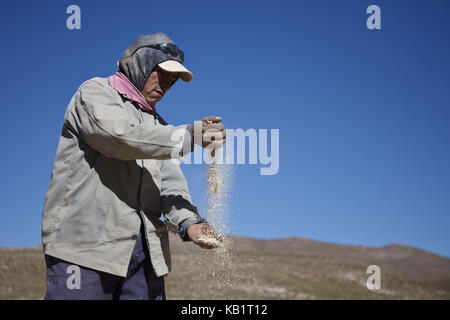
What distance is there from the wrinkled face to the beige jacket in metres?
0.17

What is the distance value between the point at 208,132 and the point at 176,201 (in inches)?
26.5

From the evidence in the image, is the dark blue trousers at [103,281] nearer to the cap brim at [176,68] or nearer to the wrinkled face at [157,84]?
the wrinkled face at [157,84]

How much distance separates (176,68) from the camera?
2855 millimetres

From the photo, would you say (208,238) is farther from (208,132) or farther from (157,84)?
(157,84)

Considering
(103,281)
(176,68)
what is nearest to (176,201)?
(103,281)

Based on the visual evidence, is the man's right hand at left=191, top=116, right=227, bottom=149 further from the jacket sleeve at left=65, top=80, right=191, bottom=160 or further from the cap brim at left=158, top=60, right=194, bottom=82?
the cap brim at left=158, top=60, right=194, bottom=82

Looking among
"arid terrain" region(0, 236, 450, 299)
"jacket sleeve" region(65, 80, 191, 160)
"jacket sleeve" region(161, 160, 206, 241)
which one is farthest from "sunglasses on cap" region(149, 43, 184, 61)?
"arid terrain" region(0, 236, 450, 299)

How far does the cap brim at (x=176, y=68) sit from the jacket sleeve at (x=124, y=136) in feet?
1.42

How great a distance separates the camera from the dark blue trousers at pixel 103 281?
251cm

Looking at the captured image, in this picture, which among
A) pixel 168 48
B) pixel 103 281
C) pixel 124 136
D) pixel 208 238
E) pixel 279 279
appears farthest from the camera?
pixel 279 279

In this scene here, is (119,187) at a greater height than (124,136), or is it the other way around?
(124,136)
